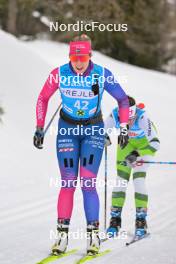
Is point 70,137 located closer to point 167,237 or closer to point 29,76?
point 167,237

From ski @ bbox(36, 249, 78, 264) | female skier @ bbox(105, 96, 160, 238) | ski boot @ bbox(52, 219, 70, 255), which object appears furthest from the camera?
female skier @ bbox(105, 96, 160, 238)

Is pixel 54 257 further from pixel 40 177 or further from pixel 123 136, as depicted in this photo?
pixel 40 177

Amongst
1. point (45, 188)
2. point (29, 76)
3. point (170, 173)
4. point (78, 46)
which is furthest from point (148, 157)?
point (29, 76)

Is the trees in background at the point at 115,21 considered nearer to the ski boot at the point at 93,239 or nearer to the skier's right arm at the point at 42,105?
the skier's right arm at the point at 42,105

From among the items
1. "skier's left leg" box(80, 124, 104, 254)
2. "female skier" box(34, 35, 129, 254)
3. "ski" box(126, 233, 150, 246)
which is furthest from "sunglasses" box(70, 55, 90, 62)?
"ski" box(126, 233, 150, 246)

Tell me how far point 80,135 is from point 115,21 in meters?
20.5

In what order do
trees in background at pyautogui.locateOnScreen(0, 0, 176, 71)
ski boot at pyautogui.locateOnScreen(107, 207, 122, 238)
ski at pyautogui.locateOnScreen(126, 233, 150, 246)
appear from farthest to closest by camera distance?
trees in background at pyautogui.locateOnScreen(0, 0, 176, 71) → ski boot at pyautogui.locateOnScreen(107, 207, 122, 238) → ski at pyautogui.locateOnScreen(126, 233, 150, 246)

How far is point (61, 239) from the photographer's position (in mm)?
6375

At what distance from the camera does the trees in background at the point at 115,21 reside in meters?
25.1

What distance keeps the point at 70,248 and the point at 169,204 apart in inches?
→ 135

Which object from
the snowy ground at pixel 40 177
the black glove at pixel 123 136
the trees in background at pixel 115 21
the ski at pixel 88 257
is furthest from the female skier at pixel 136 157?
the trees in background at pixel 115 21

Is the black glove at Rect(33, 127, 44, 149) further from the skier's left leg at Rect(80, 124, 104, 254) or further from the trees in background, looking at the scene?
the trees in background

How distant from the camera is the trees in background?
2512 cm

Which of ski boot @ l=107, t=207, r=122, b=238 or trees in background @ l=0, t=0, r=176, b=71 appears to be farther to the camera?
trees in background @ l=0, t=0, r=176, b=71
